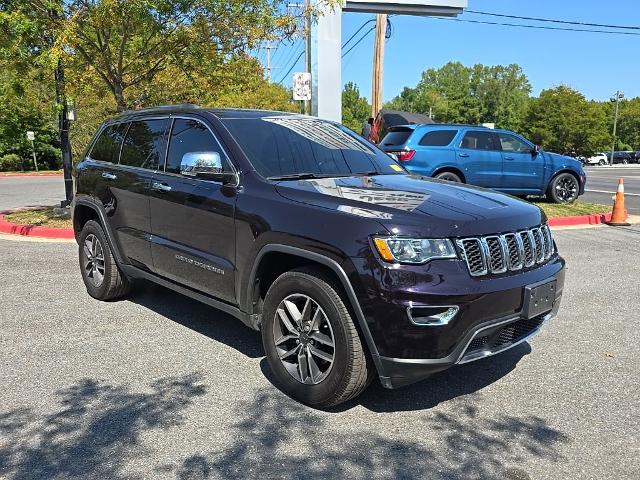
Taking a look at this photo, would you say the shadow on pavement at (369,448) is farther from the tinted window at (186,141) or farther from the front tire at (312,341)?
the tinted window at (186,141)

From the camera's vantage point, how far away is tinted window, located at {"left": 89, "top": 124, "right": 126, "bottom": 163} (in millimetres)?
5504

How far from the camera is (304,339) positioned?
3490mm

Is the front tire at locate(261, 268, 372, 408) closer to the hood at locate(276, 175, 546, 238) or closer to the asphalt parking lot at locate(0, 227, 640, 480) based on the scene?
the asphalt parking lot at locate(0, 227, 640, 480)

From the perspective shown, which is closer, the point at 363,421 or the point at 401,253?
the point at 401,253

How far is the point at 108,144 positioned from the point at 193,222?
201 centimetres

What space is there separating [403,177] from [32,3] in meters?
7.41

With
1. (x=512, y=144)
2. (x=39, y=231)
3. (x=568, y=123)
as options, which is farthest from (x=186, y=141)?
(x=568, y=123)

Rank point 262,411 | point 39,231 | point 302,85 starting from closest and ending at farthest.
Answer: point 262,411 < point 39,231 < point 302,85

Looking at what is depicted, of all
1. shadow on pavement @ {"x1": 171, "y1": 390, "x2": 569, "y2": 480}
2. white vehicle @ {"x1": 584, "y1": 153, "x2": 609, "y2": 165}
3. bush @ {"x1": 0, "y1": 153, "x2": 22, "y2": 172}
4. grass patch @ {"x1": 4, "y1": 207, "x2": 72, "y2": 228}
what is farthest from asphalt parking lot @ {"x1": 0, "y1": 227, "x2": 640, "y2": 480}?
white vehicle @ {"x1": 584, "y1": 153, "x2": 609, "y2": 165}

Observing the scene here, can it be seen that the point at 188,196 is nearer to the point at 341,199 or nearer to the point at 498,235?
the point at 341,199

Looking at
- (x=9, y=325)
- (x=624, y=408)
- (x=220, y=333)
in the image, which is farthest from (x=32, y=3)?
(x=624, y=408)

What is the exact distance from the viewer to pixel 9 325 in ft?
16.3

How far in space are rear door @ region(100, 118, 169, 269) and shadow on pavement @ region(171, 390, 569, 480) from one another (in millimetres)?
2103

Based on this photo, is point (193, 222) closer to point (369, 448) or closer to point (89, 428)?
point (89, 428)
